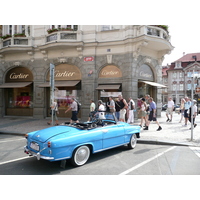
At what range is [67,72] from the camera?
12656 mm

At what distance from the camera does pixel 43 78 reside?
42.7 feet

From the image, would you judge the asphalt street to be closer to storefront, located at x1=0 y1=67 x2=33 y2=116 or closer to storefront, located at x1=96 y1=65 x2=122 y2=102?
storefront, located at x1=96 y1=65 x2=122 y2=102

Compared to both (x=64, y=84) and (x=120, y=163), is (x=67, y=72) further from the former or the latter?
(x=120, y=163)

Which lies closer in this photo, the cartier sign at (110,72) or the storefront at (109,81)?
the storefront at (109,81)

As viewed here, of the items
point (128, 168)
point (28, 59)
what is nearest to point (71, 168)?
point (128, 168)

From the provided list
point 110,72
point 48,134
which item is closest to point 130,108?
point 110,72

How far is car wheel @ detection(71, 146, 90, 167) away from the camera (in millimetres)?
3799

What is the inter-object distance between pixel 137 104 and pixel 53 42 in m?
7.44

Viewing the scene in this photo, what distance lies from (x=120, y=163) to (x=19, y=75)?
1263cm

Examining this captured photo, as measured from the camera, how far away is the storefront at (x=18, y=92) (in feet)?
44.5

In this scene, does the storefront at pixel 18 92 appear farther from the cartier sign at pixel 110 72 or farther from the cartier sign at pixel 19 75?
the cartier sign at pixel 110 72

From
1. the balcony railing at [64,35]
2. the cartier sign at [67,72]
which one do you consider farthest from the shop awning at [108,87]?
the balcony railing at [64,35]

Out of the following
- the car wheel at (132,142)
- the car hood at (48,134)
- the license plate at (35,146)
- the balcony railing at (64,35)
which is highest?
the balcony railing at (64,35)

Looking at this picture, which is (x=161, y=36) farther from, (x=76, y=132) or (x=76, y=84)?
(x=76, y=132)
